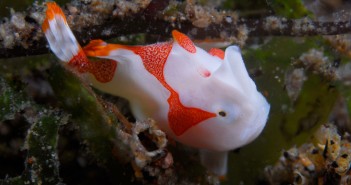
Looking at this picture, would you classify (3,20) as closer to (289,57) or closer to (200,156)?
(200,156)

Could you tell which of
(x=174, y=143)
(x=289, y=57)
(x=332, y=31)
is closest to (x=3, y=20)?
(x=174, y=143)

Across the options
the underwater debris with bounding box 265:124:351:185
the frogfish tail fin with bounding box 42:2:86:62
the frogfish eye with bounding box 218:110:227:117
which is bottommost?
the underwater debris with bounding box 265:124:351:185

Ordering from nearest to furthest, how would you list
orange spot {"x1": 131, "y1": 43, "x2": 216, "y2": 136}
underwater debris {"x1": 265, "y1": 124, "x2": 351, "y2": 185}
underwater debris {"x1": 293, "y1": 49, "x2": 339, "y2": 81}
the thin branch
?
underwater debris {"x1": 265, "y1": 124, "x2": 351, "y2": 185}, orange spot {"x1": 131, "y1": 43, "x2": 216, "y2": 136}, the thin branch, underwater debris {"x1": 293, "y1": 49, "x2": 339, "y2": 81}

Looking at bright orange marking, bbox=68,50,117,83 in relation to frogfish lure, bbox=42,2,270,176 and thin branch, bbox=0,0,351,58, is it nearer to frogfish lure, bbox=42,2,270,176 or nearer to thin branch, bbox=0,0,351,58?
frogfish lure, bbox=42,2,270,176

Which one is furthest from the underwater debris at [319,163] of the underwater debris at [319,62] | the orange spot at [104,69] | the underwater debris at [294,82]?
the orange spot at [104,69]

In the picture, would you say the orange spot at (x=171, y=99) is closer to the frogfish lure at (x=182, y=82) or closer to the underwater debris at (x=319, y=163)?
the frogfish lure at (x=182, y=82)

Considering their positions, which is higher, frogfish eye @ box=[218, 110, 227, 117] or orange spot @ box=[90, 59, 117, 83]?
frogfish eye @ box=[218, 110, 227, 117]

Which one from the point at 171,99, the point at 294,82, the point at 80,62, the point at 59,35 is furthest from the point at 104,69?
the point at 294,82

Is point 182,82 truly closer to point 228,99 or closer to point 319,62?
point 228,99

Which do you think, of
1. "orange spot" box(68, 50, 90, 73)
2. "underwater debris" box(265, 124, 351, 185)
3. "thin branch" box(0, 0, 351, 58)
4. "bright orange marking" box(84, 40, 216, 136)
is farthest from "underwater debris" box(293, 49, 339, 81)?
"orange spot" box(68, 50, 90, 73)
